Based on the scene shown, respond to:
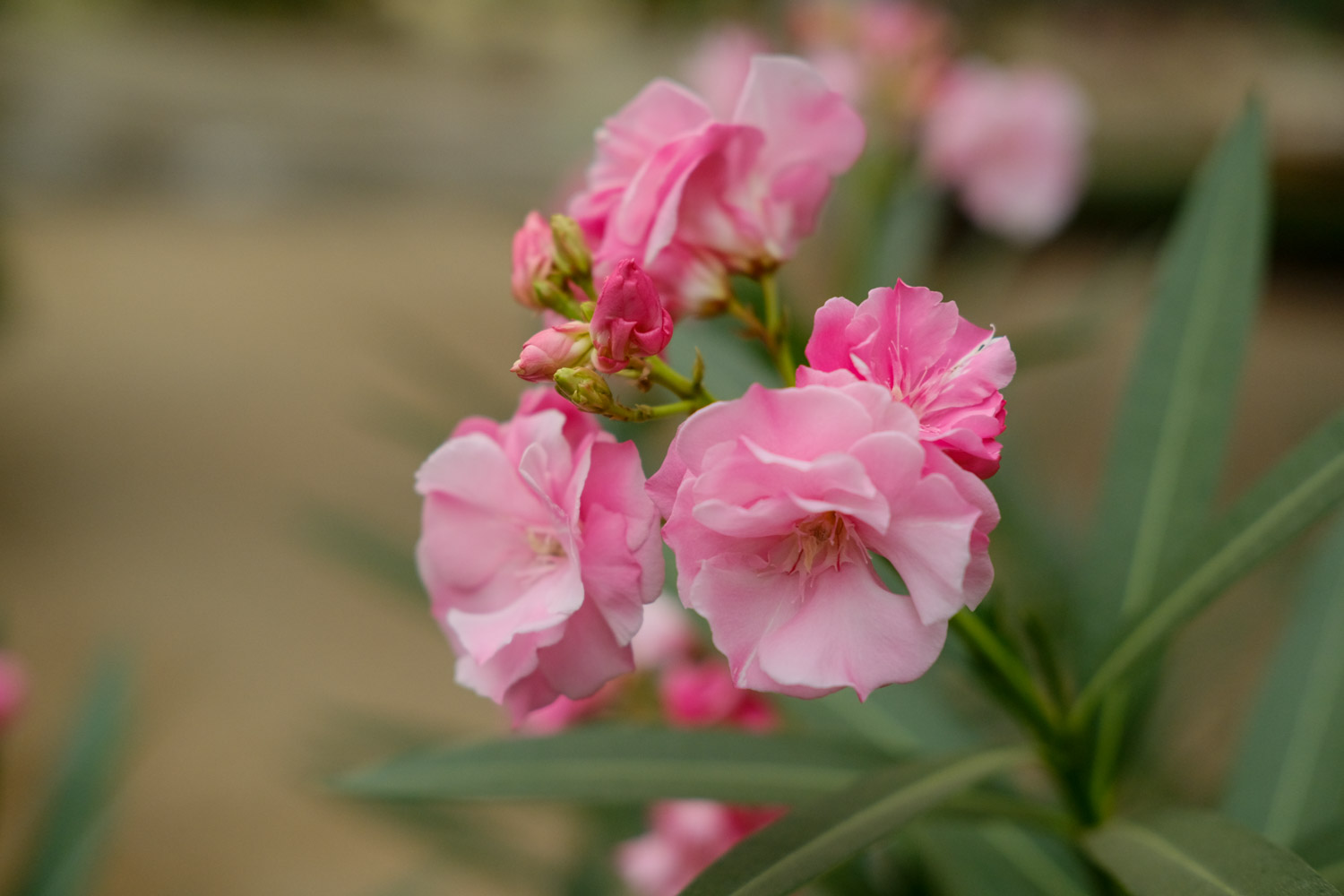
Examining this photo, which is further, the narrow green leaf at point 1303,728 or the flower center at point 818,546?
the narrow green leaf at point 1303,728

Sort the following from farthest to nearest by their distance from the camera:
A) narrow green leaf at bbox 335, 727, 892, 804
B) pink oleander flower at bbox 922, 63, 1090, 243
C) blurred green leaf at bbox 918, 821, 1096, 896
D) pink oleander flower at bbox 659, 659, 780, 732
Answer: pink oleander flower at bbox 922, 63, 1090, 243 → pink oleander flower at bbox 659, 659, 780, 732 → blurred green leaf at bbox 918, 821, 1096, 896 → narrow green leaf at bbox 335, 727, 892, 804

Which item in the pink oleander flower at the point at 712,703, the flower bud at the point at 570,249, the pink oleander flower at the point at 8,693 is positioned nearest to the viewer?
the flower bud at the point at 570,249

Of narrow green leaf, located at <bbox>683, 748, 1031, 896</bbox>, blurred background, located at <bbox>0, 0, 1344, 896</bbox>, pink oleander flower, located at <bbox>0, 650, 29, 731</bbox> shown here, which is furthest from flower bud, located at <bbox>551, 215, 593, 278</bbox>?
pink oleander flower, located at <bbox>0, 650, 29, 731</bbox>

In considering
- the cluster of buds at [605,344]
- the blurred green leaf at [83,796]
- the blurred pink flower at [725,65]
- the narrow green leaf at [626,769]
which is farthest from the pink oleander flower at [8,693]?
the blurred pink flower at [725,65]

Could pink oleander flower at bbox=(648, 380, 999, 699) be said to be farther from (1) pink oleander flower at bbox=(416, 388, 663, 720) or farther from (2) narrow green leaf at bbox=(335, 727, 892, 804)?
(2) narrow green leaf at bbox=(335, 727, 892, 804)

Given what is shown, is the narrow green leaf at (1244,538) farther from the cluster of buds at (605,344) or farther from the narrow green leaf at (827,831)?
the cluster of buds at (605,344)

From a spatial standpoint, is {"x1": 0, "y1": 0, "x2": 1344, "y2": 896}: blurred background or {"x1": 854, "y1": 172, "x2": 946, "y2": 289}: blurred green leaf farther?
{"x1": 0, "y1": 0, "x2": 1344, "y2": 896}: blurred background

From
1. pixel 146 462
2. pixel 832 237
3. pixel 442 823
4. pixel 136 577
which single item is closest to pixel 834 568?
pixel 442 823

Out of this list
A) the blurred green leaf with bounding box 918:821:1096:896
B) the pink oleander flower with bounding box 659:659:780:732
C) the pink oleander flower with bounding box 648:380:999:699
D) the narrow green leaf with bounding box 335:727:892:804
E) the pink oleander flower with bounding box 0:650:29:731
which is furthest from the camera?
the pink oleander flower with bounding box 0:650:29:731
